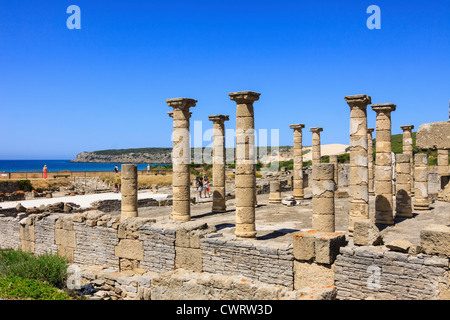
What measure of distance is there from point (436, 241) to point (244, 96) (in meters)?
6.47

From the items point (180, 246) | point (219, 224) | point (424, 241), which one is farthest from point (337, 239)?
point (219, 224)

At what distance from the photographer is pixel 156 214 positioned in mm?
18297

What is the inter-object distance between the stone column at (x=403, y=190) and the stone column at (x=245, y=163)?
24.1 ft

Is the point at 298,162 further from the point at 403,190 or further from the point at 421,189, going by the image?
the point at 403,190

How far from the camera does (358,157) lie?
13758mm

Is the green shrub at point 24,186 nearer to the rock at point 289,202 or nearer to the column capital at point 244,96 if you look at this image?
the rock at point 289,202

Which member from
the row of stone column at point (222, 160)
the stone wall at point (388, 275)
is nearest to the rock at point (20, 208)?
the row of stone column at point (222, 160)

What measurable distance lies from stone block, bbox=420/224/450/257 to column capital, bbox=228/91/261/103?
615cm

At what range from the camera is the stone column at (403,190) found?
16547mm

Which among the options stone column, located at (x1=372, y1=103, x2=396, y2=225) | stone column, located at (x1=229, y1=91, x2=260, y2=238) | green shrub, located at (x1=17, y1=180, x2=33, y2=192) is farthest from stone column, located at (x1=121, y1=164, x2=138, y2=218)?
green shrub, located at (x1=17, y1=180, x2=33, y2=192)

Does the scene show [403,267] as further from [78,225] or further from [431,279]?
[78,225]

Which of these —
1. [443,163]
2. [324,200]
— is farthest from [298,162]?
[324,200]
